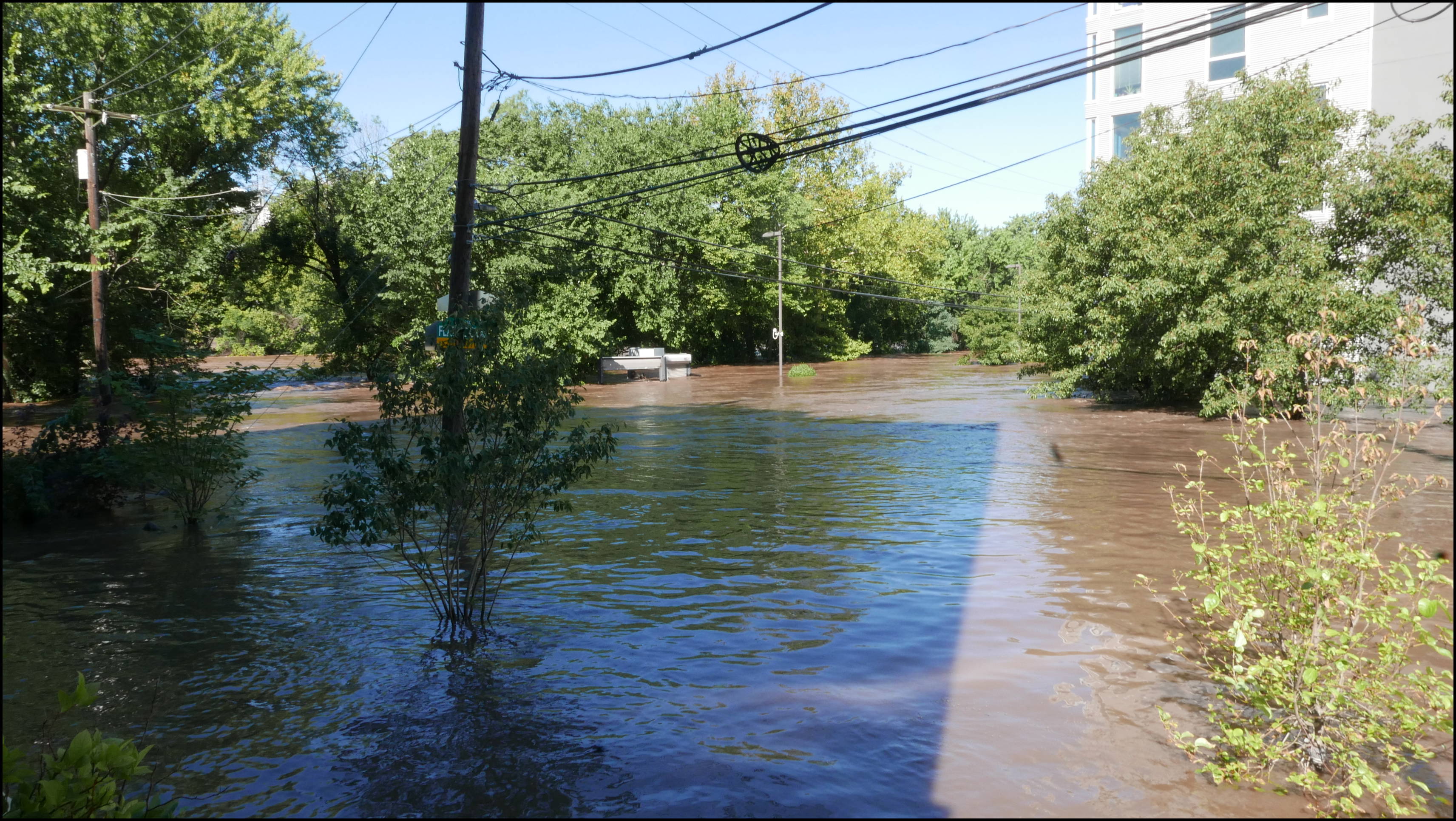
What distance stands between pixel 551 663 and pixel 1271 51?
1408 inches

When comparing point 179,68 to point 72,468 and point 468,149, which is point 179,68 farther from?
point 468,149

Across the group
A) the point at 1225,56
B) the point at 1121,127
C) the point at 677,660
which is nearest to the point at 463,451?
the point at 677,660

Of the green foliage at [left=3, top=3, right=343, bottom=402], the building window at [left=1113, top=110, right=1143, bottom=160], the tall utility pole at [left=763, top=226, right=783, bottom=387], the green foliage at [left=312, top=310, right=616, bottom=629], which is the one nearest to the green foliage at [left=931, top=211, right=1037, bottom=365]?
the tall utility pole at [left=763, top=226, right=783, bottom=387]

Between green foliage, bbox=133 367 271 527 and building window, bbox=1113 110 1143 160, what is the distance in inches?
1377

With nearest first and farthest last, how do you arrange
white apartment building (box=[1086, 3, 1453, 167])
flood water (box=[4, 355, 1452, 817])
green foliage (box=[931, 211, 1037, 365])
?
1. flood water (box=[4, 355, 1452, 817])
2. white apartment building (box=[1086, 3, 1453, 167])
3. green foliage (box=[931, 211, 1037, 365])

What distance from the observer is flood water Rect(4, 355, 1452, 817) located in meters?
5.70

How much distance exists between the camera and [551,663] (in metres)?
7.93

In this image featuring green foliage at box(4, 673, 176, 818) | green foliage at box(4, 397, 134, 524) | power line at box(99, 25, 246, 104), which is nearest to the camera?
green foliage at box(4, 673, 176, 818)

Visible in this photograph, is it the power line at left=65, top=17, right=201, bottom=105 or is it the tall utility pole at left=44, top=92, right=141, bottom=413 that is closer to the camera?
the tall utility pole at left=44, top=92, right=141, bottom=413

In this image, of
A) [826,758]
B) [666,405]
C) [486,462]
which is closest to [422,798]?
[826,758]

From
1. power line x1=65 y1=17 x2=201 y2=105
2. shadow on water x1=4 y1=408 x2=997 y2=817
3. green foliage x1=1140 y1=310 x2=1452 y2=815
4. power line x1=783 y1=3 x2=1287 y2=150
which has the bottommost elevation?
shadow on water x1=4 y1=408 x2=997 y2=817

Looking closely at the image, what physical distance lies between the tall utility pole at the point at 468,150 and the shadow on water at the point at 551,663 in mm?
3749

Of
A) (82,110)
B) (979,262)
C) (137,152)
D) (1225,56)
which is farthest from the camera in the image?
(979,262)

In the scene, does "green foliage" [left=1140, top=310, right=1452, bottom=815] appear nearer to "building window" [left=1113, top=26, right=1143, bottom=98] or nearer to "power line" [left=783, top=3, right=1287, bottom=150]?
"power line" [left=783, top=3, right=1287, bottom=150]
